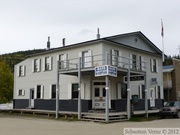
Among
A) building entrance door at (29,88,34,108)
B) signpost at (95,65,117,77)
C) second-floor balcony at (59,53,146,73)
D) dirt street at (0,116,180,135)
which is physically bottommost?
dirt street at (0,116,180,135)

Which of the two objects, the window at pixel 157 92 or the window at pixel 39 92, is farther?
the window at pixel 157 92

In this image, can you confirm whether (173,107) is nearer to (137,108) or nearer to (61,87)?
(137,108)

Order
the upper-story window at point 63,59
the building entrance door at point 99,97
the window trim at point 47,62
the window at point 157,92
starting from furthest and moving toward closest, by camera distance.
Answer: the window at point 157,92 → the window trim at point 47,62 → the upper-story window at point 63,59 → the building entrance door at point 99,97

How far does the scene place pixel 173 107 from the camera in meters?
22.0

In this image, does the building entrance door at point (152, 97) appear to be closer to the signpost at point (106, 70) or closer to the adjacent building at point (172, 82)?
the signpost at point (106, 70)

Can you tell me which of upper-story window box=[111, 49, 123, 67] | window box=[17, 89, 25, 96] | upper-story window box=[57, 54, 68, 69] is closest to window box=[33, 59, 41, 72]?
window box=[17, 89, 25, 96]

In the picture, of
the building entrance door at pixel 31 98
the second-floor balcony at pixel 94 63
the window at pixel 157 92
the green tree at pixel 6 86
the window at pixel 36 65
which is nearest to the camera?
the second-floor balcony at pixel 94 63

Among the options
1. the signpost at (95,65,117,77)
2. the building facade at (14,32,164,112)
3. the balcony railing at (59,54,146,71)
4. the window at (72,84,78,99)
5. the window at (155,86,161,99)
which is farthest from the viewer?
the window at (155,86,161,99)

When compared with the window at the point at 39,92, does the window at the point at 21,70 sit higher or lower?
higher

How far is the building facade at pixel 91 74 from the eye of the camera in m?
22.2

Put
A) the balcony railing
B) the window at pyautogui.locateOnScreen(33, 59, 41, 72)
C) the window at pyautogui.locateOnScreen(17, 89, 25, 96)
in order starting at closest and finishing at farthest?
the balcony railing, the window at pyautogui.locateOnScreen(33, 59, 41, 72), the window at pyautogui.locateOnScreen(17, 89, 25, 96)

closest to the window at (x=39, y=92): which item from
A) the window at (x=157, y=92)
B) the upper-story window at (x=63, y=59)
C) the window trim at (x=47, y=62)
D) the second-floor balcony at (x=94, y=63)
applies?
Result: the window trim at (x=47, y=62)

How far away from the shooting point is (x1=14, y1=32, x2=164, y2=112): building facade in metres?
22.2

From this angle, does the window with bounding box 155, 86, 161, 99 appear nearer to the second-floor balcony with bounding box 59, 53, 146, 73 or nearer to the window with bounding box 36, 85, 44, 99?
the second-floor balcony with bounding box 59, 53, 146, 73
